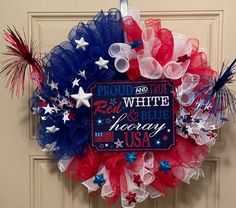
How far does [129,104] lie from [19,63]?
0.30 meters

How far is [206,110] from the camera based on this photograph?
0.91m

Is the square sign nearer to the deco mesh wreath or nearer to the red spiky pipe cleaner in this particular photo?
the deco mesh wreath

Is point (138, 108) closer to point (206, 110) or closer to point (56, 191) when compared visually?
point (206, 110)

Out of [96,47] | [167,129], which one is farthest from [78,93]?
[167,129]

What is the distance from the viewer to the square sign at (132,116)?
0.91m

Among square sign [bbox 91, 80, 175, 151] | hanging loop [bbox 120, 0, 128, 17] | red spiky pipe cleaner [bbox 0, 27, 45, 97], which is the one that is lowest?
square sign [bbox 91, 80, 175, 151]

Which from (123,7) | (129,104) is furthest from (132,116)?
(123,7)

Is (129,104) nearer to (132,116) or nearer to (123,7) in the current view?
(132,116)

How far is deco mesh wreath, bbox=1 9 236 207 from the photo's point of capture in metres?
0.89

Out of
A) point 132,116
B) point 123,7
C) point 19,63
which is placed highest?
point 123,7

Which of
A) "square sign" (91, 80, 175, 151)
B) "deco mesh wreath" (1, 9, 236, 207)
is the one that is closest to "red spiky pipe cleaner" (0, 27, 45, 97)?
"deco mesh wreath" (1, 9, 236, 207)

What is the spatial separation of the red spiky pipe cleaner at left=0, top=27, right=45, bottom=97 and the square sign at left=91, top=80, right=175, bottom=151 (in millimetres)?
161

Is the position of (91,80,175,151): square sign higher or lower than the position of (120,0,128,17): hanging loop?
lower

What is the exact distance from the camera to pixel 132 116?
92cm
